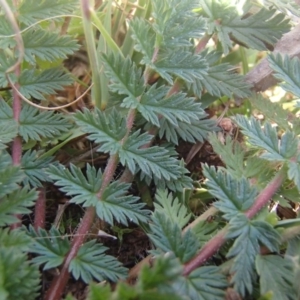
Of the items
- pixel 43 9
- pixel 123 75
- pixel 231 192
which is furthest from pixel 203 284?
pixel 43 9

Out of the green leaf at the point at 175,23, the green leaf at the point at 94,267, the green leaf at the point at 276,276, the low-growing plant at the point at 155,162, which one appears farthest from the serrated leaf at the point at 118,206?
the green leaf at the point at 175,23

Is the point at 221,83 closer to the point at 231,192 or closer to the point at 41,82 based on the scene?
the point at 231,192

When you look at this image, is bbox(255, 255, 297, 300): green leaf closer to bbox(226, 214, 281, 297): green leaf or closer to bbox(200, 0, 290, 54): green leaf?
bbox(226, 214, 281, 297): green leaf

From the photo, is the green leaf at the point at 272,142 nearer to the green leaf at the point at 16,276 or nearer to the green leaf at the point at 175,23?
the green leaf at the point at 175,23

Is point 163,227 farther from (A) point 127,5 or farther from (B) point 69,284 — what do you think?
(A) point 127,5

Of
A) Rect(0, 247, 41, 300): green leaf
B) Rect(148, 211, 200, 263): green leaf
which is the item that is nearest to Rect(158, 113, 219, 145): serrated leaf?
Rect(148, 211, 200, 263): green leaf
